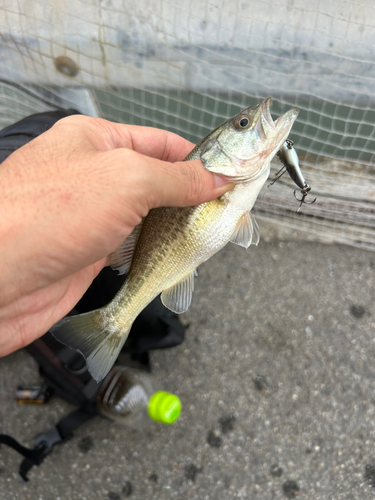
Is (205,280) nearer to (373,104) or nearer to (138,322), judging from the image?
(138,322)

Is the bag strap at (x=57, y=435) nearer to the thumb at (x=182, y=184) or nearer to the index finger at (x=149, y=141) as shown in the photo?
the thumb at (x=182, y=184)

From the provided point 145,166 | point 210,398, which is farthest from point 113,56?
point 210,398

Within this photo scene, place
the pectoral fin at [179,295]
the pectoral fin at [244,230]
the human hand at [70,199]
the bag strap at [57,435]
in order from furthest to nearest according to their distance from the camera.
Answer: the bag strap at [57,435] → the pectoral fin at [179,295] → the pectoral fin at [244,230] → the human hand at [70,199]

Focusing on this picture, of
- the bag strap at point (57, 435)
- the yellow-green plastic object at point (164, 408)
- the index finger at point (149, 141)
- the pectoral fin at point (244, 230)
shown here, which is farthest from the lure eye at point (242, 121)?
the bag strap at point (57, 435)

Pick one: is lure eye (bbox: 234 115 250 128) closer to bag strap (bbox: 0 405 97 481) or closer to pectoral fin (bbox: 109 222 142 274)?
pectoral fin (bbox: 109 222 142 274)

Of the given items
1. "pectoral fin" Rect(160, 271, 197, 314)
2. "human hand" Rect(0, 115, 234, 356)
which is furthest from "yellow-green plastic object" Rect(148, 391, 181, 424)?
"human hand" Rect(0, 115, 234, 356)

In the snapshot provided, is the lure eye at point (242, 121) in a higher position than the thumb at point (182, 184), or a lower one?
higher
